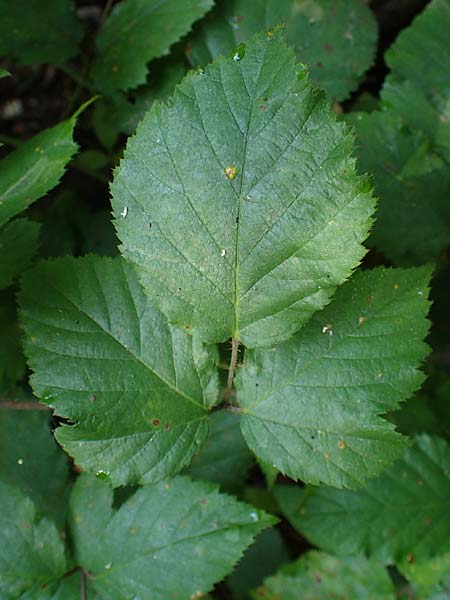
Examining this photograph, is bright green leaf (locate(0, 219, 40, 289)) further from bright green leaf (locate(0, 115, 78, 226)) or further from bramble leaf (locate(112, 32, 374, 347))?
bramble leaf (locate(112, 32, 374, 347))

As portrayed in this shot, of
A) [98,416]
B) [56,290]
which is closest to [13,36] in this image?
[56,290]

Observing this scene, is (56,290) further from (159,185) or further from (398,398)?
(398,398)

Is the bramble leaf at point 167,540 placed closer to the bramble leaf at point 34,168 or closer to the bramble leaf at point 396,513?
the bramble leaf at point 396,513

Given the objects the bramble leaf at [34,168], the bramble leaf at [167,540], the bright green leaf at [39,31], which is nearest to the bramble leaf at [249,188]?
the bramble leaf at [34,168]

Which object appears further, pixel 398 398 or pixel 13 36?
pixel 13 36

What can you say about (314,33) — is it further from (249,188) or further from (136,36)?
(249,188)
